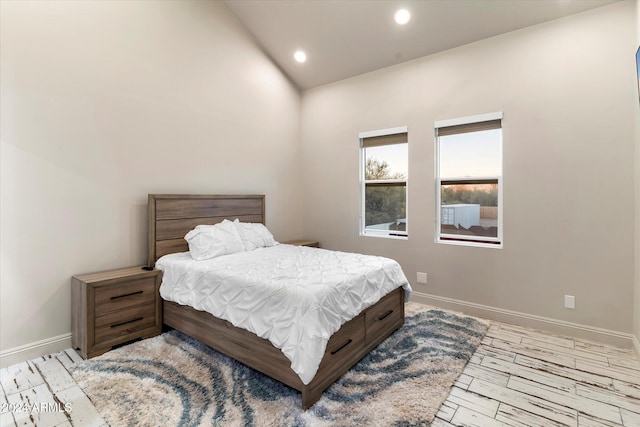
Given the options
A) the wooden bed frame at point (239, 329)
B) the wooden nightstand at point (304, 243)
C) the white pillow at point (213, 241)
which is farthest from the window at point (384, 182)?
the white pillow at point (213, 241)

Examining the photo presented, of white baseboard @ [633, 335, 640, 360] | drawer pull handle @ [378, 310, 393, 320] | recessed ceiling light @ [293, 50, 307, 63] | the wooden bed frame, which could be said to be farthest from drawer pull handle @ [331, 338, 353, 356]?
recessed ceiling light @ [293, 50, 307, 63]

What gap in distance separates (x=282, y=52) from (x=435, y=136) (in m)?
2.32

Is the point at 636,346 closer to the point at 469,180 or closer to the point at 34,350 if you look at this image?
the point at 469,180

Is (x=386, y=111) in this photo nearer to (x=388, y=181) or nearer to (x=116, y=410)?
(x=388, y=181)

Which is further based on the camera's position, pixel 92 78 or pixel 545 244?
pixel 545 244

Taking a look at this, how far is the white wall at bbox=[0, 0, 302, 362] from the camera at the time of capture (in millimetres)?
2426

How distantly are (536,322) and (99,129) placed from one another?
14.6 ft

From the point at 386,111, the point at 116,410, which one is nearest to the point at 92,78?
the point at 116,410

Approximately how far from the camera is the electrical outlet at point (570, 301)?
9.36ft

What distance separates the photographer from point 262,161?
432cm

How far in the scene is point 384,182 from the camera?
13.4 feet

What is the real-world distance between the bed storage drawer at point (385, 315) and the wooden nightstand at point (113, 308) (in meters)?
1.91

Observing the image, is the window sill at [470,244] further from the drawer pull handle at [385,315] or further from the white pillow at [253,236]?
the white pillow at [253,236]

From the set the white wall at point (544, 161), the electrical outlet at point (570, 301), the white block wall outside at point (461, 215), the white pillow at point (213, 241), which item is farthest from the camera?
the white block wall outside at point (461, 215)
